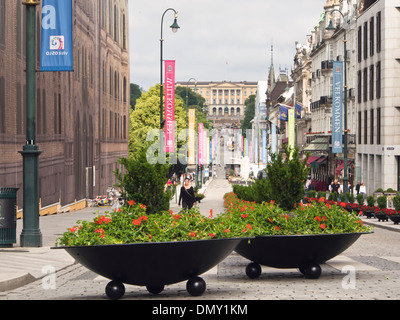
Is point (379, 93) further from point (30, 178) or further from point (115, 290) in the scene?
point (115, 290)

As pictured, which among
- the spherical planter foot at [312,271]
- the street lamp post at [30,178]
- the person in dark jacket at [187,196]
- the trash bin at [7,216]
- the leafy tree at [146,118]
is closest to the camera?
the spherical planter foot at [312,271]

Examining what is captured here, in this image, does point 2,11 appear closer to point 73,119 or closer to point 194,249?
point 73,119

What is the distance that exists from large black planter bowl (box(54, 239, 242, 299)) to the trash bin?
7966 millimetres

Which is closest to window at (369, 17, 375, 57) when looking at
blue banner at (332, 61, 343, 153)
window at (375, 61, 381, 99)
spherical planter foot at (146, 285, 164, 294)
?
window at (375, 61, 381, 99)

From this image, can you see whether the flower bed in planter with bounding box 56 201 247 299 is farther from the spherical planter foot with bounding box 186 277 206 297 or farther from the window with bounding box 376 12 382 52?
the window with bounding box 376 12 382 52

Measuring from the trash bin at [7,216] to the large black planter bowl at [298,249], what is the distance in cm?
710

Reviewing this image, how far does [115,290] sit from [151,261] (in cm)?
64

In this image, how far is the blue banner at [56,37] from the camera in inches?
851

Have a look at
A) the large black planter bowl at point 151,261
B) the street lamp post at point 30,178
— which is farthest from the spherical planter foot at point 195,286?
the street lamp post at point 30,178

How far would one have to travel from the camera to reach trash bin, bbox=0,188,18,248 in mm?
17725

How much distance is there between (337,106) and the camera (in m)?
58.7

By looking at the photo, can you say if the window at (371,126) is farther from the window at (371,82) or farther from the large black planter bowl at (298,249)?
the large black planter bowl at (298,249)
